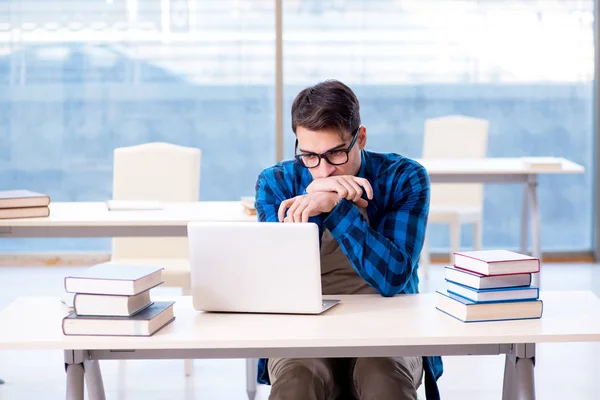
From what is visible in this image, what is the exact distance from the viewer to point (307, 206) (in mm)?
2154

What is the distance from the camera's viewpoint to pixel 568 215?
6.14m

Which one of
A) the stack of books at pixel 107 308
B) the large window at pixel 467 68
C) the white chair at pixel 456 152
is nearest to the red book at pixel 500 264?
the stack of books at pixel 107 308

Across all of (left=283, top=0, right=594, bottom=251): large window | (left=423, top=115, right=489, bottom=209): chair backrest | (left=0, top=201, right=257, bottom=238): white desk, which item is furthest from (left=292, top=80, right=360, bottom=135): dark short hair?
(left=283, top=0, right=594, bottom=251): large window

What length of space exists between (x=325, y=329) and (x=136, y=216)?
68.1 inches

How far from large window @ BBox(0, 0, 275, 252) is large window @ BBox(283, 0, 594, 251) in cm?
29

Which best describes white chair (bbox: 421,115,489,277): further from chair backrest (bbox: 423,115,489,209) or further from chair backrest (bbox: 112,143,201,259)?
chair backrest (bbox: 112,143,201,259)

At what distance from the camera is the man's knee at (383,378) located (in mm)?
1979

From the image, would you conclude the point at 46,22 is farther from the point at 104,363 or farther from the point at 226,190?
the point at 104,363

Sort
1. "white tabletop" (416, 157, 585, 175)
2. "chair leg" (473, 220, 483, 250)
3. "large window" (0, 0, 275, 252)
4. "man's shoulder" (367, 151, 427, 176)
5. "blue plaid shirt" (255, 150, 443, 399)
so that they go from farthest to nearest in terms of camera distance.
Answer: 1. "large window" (0, 0, 275, 252)
2. "chair leg" (473, 220, 483, 250)
3. "white tabletop" (416, 157, 585, 175)
4. "man's shoulder" (367, 151, 427, 176)
5. "blue plaid shirt" (255, 150, 443, 399)

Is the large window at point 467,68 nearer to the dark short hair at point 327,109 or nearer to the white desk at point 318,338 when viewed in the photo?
the dark short hair at point 327,109

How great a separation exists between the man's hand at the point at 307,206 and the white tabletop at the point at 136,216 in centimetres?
123

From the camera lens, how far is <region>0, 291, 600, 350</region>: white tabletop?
5.90 ft

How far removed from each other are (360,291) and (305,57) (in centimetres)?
381

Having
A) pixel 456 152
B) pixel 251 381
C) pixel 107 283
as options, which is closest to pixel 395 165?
pixel 107 283
